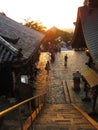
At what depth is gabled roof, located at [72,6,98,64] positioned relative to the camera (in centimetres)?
1243

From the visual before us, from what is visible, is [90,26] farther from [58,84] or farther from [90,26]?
[58,84]

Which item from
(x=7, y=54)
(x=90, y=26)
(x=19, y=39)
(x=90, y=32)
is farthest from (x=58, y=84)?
(x=7, y=54)

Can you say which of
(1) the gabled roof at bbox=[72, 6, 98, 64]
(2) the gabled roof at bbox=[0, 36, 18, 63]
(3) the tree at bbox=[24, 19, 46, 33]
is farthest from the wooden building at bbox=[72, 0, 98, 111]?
(3) the tree at bbox=[24, 19, 46, 33]

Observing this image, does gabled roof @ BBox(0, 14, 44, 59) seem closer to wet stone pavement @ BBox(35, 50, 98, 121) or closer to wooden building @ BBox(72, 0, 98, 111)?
wooden building @ BBox(72, 0, 98, 111)

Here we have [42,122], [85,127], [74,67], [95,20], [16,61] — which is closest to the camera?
[85,127]

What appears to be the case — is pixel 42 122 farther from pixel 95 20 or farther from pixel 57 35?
pixel 57 35

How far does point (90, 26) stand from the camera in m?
14.1

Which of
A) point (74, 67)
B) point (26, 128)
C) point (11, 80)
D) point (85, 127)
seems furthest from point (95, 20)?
point (74, 67)

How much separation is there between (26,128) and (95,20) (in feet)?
26.9

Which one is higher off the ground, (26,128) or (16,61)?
(16,61)

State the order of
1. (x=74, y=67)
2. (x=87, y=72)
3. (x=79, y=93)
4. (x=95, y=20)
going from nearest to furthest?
(x=95, y=20)
(x=87, y=72)
(x=79, y=93)
(x=74, y=67)

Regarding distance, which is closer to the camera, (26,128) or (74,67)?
(26,128)

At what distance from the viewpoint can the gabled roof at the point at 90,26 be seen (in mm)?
12430

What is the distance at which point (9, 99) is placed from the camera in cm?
1434
